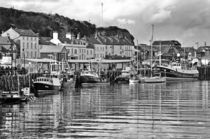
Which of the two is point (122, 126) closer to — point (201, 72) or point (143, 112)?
point (143, 112)

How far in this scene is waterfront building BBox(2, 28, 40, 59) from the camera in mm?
123625

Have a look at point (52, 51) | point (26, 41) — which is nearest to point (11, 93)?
point (52, 51)

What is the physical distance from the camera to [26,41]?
412 ft

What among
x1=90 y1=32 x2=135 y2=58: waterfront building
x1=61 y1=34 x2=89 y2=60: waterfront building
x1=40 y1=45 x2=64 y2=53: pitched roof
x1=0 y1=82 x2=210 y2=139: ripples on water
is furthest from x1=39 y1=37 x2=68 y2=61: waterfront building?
A: x1=0 y1=82 x2=210 y2=139: ripples on water

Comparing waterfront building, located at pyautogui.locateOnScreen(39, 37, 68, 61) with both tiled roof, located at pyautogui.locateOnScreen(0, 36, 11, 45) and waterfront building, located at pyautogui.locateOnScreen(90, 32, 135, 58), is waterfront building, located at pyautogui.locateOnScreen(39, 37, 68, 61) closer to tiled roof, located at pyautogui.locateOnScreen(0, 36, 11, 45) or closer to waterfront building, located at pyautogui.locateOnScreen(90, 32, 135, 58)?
tiled roof, located at pyautogui.locateOnScreen(0, 36, 11, 45)

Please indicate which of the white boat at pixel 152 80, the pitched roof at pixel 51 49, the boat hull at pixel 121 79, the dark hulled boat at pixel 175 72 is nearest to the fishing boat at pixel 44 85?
the boat hull at pixel 121 79

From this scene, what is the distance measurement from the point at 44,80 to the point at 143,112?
3105cm

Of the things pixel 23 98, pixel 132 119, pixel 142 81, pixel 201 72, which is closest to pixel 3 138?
pixel 132 119

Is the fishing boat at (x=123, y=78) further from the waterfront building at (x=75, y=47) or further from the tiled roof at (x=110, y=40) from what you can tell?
the tiled roof at (x=110, y=40)

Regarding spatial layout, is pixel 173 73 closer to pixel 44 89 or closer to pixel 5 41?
pixel 5 41

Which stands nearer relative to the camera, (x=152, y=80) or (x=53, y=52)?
(x=152, y=80)

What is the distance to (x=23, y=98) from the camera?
5231 cm

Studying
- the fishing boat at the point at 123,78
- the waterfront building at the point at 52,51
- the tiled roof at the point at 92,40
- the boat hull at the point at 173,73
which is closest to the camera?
the fishing boat at the point at 123,78

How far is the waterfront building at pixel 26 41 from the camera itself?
124 metres
